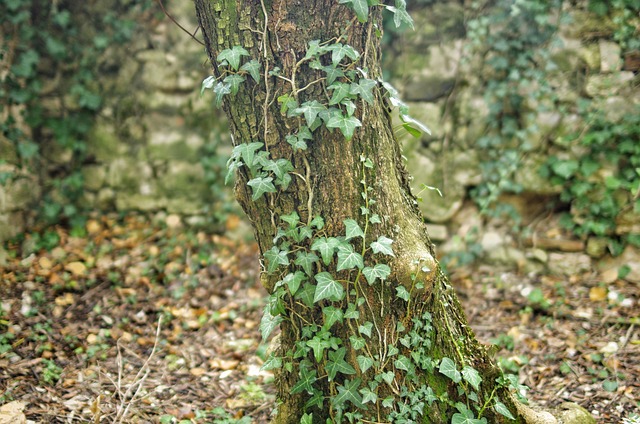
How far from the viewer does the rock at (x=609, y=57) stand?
3.39m

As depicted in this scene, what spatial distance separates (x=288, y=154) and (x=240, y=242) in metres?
2.30

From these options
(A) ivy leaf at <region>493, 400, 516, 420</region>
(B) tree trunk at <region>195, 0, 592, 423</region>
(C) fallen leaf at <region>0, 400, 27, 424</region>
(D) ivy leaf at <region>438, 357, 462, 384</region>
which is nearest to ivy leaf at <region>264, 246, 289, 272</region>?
(B) tree trunk at <region>195, 0, 592, 423</region>

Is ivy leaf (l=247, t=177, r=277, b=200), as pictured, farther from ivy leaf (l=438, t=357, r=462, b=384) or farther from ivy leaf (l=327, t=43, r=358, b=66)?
ivy leaf (l=438, t=357, r=462, b=384)

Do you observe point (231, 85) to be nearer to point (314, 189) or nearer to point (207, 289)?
point (314, 189)

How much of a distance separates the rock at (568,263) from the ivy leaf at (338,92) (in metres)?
2.49

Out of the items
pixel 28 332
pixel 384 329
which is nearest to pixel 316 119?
pixel 384 329

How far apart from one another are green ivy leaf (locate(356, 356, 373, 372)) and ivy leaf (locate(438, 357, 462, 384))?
27cm

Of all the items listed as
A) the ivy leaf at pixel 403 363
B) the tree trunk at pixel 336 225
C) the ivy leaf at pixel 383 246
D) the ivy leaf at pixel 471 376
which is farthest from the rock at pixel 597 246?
the ivy leaf at pixel 383 246

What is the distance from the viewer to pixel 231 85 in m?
1.78

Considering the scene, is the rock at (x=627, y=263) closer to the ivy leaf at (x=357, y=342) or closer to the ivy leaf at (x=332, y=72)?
the ivy leaf at (x=357, y=342)

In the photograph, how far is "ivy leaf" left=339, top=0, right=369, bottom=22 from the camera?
168 cm

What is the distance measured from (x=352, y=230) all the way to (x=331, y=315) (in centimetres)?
32

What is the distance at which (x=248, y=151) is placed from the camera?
1.81 meters

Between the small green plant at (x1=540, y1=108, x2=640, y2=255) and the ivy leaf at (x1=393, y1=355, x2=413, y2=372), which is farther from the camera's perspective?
the small green plant at (x1=540, y1=108, x2=640, y2=255)
